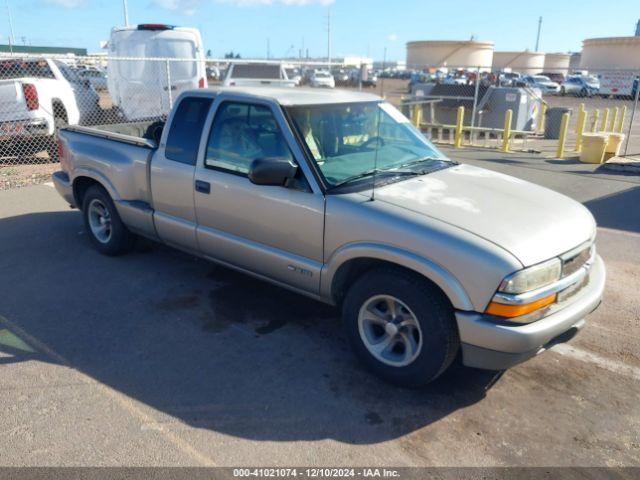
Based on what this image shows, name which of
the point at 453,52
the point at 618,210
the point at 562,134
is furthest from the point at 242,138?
the point at 453,52

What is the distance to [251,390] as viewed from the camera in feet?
11.1

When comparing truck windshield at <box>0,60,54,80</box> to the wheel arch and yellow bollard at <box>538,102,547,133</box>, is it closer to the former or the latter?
the wheel arch

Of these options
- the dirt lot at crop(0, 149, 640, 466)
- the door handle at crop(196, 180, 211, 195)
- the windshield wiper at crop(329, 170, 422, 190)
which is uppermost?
the windshield wiper at crop(329, 170, 422, 190)

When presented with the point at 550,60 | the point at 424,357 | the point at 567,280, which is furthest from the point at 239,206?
the point at 550,60

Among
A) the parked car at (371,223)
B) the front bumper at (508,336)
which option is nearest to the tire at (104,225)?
the parked car at (371,223)

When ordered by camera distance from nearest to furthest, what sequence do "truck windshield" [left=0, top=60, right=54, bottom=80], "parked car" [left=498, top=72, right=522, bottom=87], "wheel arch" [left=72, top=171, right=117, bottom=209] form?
1. "wheel arch" [left=72, top=171, right=117, bottom=209]
2. "truck windshield" [left=0, top=60, right=54, bottom=80]
3. "parked car" [left=498, top=72, right=522, bottom=87]

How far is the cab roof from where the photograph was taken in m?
4.04

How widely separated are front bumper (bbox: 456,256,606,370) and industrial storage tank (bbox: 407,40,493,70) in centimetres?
4262

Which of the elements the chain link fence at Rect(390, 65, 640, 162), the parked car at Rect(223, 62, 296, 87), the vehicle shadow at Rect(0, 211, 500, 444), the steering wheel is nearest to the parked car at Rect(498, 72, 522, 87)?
the chain link fence at Rect(390, 65, 640, 162)

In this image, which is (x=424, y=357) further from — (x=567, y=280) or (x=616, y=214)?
(x=616, y=214)

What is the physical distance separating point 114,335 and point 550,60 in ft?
261

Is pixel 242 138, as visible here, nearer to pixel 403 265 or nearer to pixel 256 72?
pixel 403 265

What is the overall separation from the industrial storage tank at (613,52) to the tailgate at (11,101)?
169 feet

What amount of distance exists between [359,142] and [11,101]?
820cm
